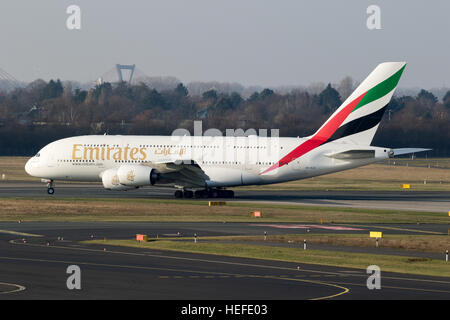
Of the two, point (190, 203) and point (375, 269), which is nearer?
point (375, 269)

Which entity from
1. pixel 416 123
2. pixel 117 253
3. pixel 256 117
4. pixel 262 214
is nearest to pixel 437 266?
pixel 117 253

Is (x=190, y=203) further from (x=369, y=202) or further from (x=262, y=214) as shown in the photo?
(x=369, y=202)

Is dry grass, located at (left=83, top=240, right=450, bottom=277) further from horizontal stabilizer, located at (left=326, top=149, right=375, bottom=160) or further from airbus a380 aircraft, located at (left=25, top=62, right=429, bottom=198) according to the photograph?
horizontal stabilizer, located at (left=326, top=149, right=375, bottom=160)

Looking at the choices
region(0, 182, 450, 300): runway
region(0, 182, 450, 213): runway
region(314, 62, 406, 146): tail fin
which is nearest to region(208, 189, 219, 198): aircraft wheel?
region(0, 182, 450, 213): runway

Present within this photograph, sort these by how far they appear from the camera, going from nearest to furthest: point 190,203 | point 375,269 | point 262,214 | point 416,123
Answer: point 375,269 < point 262,214 < point 190,203 < point 416,123

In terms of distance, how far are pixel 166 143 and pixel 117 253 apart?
32.8m

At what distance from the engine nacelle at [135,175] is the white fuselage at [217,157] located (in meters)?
1.54

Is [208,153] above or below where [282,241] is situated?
above

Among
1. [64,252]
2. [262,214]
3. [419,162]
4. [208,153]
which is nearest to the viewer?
[64,252]

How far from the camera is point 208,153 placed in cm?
7006

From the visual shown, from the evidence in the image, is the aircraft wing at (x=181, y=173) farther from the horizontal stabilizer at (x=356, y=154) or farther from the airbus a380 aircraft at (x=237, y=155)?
the horizontal stabilizer at (x=356, y=154)

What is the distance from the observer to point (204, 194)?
71.4 meters

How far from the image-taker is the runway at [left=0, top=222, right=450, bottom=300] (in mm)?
28031

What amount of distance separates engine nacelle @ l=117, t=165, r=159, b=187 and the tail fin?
1497cm
